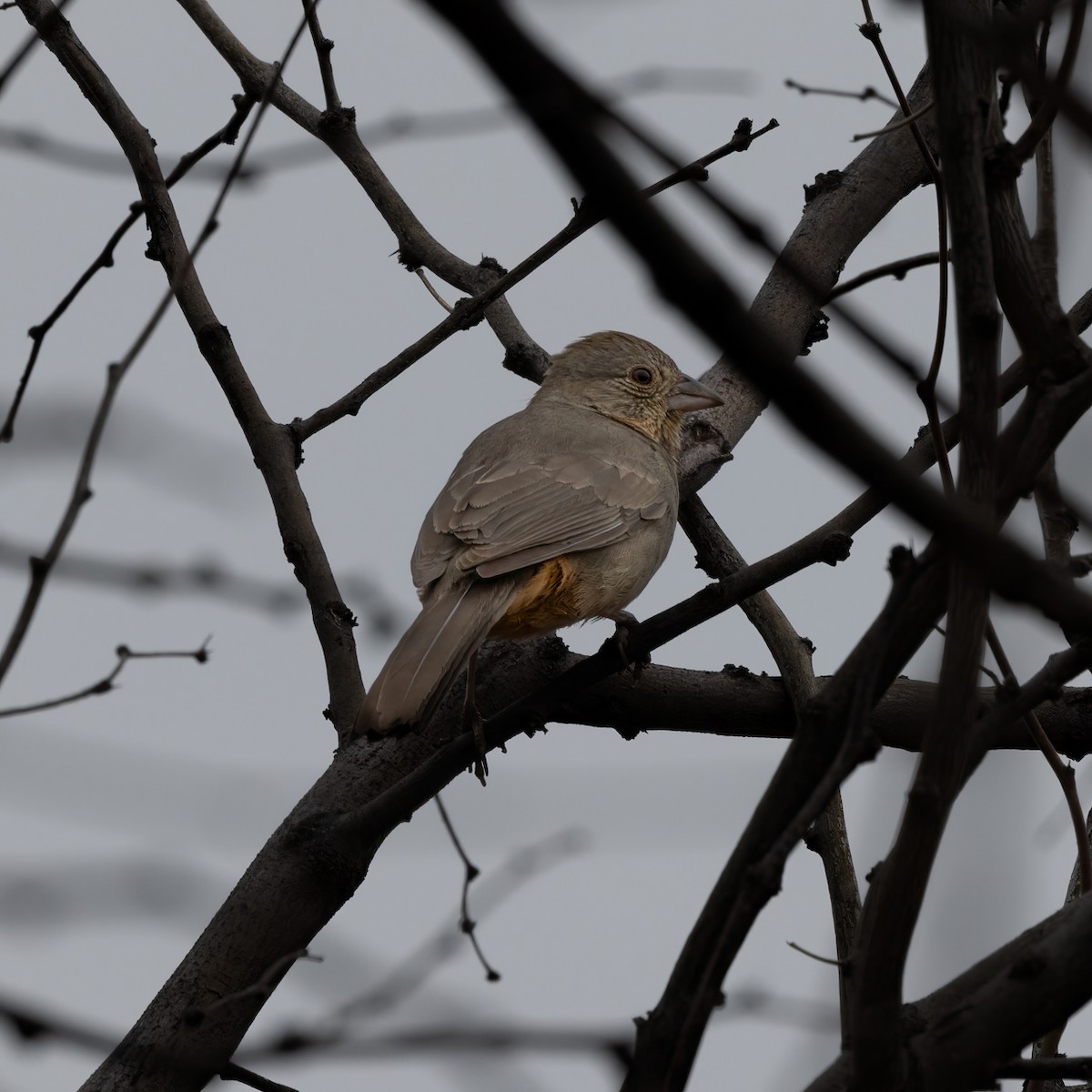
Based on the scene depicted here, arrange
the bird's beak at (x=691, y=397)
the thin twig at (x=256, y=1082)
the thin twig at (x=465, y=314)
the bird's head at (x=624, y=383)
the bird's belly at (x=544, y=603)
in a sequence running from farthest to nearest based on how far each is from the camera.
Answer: the bird's head at (x=624, y=383)
the bird's beak at (x=691, y=397)
the bird's belly at (x=544, y=603)
the thin twig at (x=465, y=314)
the thin twig at (x=256, y=1082)

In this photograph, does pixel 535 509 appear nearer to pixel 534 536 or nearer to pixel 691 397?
pixel 534 536

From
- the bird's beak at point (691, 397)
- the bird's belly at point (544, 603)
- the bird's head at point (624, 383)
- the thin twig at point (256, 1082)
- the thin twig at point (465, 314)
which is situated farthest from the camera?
the bird's head at point (624, 383)

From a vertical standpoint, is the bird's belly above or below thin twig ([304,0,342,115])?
below

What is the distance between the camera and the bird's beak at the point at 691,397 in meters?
6.93

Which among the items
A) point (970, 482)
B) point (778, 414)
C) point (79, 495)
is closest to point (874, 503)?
point (970, 482)

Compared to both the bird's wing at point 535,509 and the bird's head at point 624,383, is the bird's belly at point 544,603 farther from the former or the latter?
the bird's head at point 624,383

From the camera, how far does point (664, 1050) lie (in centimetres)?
247

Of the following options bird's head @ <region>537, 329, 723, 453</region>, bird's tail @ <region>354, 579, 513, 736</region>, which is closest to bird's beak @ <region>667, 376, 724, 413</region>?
bird's head @ <region>537, 329, 723, 453</region>

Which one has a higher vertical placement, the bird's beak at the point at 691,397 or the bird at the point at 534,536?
the bird's beak at the point at 691,397

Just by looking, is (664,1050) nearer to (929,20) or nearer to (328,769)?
(929,20)

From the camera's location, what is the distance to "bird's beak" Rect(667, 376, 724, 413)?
6.93 metres

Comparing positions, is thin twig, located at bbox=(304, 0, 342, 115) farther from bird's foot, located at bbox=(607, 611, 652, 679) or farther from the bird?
bird's foot, located at bbox=(607, 611, 652, 679)

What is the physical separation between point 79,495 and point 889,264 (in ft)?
7.74

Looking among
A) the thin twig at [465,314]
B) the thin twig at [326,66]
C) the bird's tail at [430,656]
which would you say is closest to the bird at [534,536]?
the bird's tail at [430,656]
